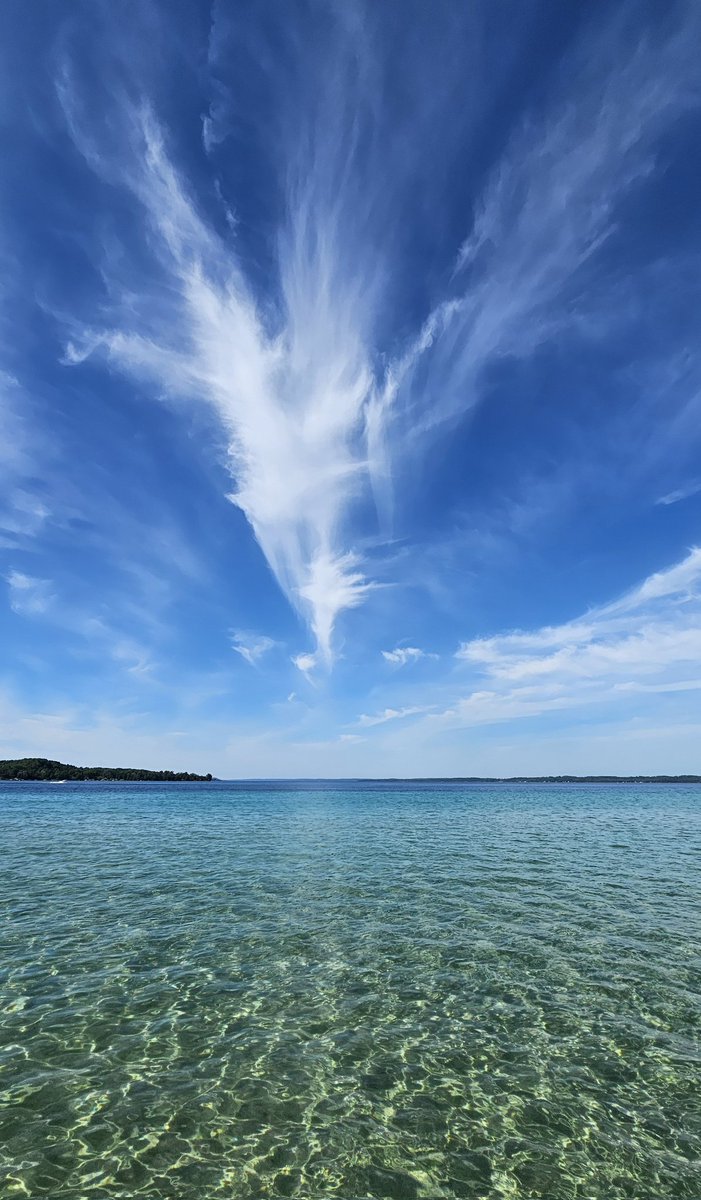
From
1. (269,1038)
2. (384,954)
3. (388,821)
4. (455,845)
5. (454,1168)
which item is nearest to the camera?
(454,1168)

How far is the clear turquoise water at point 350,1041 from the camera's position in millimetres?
7969

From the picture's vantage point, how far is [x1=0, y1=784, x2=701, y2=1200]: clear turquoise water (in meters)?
7.97

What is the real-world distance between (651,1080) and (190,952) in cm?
1213

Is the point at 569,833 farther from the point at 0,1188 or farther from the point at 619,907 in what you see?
the point at 0,1188

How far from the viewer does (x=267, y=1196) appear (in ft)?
24.3

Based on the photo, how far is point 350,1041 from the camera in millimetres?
11430

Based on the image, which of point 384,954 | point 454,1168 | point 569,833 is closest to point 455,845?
point 569,833

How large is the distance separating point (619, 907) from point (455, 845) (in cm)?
1997

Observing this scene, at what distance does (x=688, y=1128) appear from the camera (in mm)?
8859

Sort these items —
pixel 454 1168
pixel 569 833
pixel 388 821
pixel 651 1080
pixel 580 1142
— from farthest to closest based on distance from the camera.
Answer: pixel 388 821, pixel 569 833, pixel 651 1080, pixel 580 1142, pixel 454 1168

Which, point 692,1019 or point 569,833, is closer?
point 692,1019

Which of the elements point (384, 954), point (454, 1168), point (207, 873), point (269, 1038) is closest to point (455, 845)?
point (207, 873)

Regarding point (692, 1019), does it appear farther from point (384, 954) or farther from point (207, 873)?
point (207, 873)

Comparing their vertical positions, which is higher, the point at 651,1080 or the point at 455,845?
the point at 455,845
